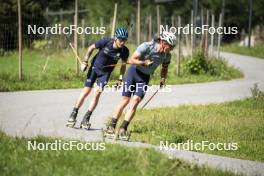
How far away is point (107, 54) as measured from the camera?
13117 mm

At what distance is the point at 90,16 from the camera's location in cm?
5550

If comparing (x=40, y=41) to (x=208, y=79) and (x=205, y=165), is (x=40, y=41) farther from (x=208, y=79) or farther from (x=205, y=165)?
(x=205, y=165)

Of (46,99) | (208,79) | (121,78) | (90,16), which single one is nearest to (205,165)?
(121,78)

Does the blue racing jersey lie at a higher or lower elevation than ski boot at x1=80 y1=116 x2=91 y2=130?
higher

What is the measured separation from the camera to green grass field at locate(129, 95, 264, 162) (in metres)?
12.1

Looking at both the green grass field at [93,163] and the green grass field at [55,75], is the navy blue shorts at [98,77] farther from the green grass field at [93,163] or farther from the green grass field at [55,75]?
the green grass field at [55,75]

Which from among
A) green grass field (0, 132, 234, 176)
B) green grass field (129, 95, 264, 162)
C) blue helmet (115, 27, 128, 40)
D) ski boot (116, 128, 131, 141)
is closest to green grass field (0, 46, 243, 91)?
green grass field (129, 95, 264, 162)

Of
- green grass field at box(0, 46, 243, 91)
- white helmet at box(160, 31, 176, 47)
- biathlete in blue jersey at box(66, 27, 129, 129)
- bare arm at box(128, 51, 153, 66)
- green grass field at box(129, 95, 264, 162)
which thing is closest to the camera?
white helmet at box(160, 31, 176, 47)

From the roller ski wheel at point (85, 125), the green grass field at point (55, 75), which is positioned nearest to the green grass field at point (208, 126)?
the roller ski wheel at point (85, 125)

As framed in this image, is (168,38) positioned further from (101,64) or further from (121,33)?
(101,64)

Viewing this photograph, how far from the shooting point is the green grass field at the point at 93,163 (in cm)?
888

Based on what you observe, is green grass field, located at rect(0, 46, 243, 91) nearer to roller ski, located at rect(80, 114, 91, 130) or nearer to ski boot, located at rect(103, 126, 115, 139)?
roller ski, located at rect(80, 114, 91, 130)

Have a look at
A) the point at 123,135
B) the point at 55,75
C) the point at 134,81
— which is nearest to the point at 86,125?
the point at 123,135

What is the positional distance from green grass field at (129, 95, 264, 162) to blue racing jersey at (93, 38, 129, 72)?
135cm
